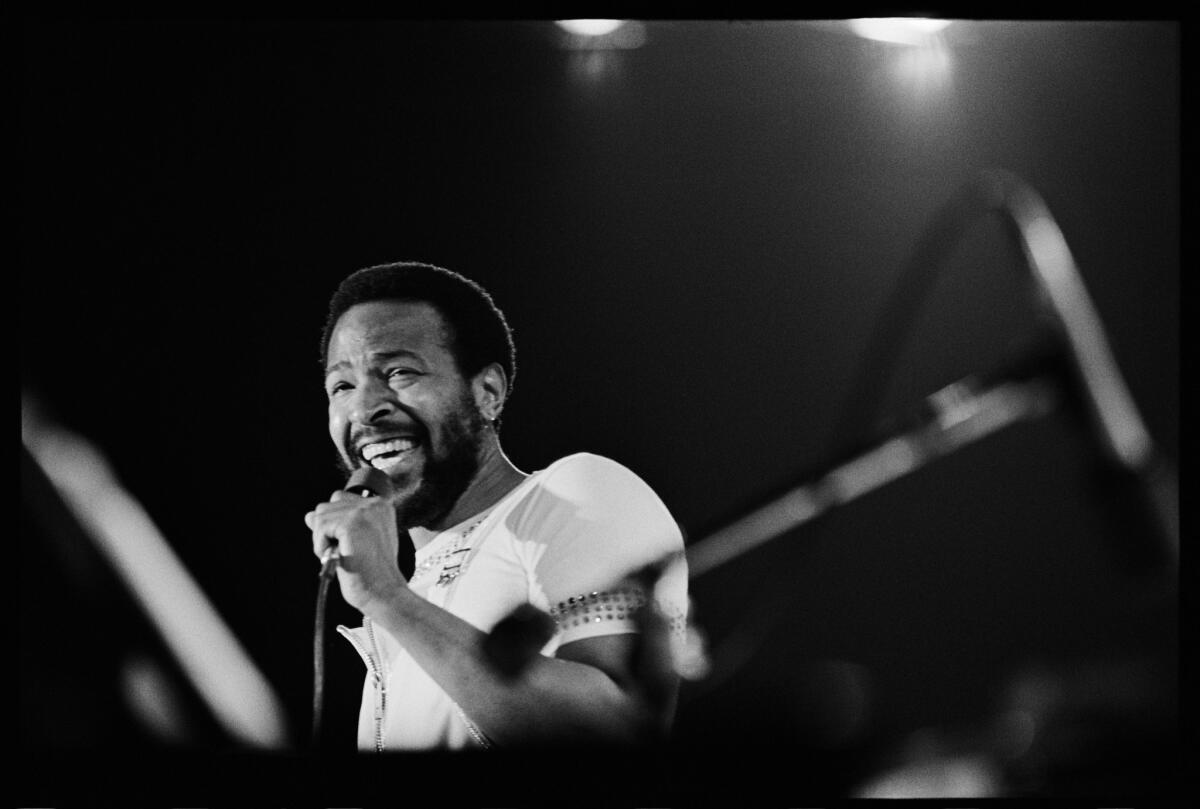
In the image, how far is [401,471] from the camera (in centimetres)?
240

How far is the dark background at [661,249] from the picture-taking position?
2.52 m

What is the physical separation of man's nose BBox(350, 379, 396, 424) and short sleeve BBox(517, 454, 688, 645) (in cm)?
33

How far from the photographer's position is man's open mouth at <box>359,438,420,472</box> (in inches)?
94.9

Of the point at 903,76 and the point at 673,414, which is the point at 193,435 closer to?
the point at 673,414

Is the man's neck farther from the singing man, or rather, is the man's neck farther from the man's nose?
the man's nose

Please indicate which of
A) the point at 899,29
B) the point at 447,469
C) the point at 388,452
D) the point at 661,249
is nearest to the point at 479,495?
the point at 447,469

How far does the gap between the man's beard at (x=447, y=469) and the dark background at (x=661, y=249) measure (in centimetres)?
11

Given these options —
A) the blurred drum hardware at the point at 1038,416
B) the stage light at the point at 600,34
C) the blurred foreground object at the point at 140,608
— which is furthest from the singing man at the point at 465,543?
the blurred foreground object at the point at 140,608

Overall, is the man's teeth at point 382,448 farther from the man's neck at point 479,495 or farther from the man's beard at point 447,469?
the man's neck at point 479,495

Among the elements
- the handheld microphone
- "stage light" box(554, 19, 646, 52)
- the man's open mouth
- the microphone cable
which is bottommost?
the microphone cable

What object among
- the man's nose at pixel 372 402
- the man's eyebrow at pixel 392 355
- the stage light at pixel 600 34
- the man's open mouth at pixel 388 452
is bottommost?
the man's open mouth at pixel 388 452

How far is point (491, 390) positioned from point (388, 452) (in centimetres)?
23

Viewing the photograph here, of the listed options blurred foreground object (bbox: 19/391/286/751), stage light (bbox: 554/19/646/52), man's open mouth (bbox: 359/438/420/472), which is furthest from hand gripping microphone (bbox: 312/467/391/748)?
stage light (bbox: 554/19/646/52)

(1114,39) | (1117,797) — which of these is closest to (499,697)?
(1117,797)
